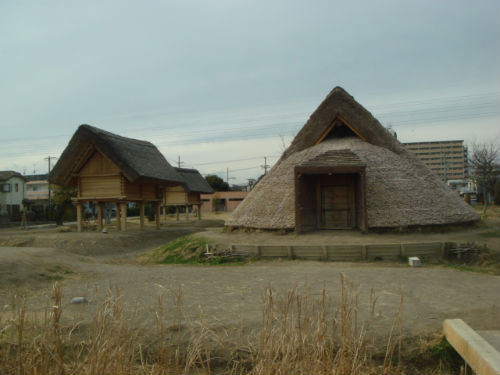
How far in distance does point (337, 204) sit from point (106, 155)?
10.9 m

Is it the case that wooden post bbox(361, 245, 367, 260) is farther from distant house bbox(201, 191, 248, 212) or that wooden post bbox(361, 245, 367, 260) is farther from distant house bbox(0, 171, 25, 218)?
distant house bbox(201, 191, 248, 212)

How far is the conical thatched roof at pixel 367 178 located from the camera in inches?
568

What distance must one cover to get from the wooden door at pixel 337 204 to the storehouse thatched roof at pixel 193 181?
64.0ft

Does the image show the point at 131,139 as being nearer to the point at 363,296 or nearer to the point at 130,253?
the point at 130,253

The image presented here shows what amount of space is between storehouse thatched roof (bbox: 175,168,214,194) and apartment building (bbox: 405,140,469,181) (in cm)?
3662

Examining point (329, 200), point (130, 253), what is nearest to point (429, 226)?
point (329, 200)

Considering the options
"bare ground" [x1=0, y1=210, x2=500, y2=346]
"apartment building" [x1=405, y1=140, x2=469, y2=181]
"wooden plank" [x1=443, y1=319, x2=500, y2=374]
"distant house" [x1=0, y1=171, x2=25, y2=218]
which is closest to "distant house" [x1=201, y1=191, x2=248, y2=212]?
"distant house" [x1=0, y1=171, x2=25, y2=218]

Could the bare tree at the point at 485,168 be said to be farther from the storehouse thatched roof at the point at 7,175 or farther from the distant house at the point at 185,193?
the storehouse thatched roof at the point at 7,175

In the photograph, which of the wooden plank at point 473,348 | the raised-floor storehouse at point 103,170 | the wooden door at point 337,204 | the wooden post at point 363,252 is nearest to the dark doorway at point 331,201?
the wooden door at point 337,204

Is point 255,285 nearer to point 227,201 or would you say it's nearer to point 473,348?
point 473,348

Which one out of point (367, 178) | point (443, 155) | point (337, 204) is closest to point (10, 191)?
point (337, 204)

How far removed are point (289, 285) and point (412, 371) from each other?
11.2 feet

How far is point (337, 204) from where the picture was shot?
16250mm

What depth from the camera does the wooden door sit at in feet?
52.8
